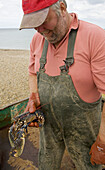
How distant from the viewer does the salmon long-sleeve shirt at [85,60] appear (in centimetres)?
130

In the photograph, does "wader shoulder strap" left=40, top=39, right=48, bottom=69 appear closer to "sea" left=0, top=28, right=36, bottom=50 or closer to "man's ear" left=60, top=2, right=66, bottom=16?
"man's ear" left=60, top=2, right=66, bottom=16

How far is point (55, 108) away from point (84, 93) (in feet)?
1.12

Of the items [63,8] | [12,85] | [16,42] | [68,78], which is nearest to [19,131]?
[68,78]

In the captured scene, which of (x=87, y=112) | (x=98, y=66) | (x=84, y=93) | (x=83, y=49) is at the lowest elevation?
(x=87, y=112)

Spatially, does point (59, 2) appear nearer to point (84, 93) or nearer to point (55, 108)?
point (84, 93)

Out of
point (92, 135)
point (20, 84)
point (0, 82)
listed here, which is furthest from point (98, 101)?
point (0, 82)

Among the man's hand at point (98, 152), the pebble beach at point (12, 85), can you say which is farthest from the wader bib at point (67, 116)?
the pebble beach at point (12, 85)

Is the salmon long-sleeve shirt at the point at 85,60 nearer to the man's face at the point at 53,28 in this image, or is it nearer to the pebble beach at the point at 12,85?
the man's face at the point at 53,28

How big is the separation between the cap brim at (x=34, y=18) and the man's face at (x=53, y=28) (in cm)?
5

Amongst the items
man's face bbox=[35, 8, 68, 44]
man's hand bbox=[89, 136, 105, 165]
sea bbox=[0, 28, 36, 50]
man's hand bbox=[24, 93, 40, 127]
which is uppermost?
man's face bbox=[35, 8, 68, 44]

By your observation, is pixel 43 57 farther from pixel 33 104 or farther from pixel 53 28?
pixel 33 104

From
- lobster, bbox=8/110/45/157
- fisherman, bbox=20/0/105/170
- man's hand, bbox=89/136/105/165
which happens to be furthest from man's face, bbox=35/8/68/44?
man's hand, bbox=89/136/105/165

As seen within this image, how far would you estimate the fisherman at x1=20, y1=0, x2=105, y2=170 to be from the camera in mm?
1322

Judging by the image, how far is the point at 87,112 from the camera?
1.56 m
